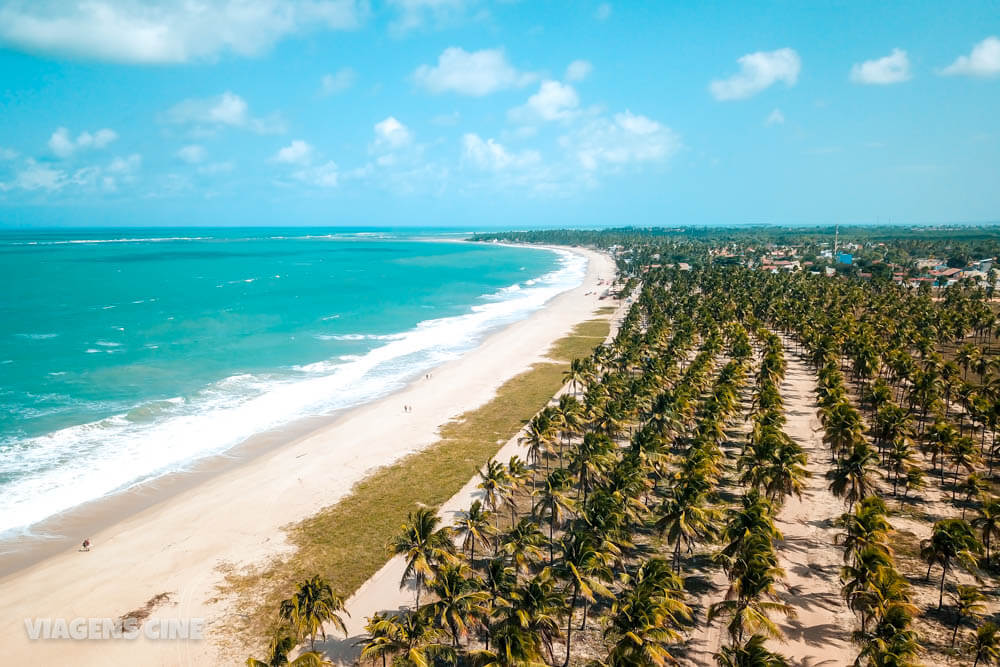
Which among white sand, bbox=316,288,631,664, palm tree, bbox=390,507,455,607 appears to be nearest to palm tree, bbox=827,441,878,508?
white sand, bbox=316,288,631,664

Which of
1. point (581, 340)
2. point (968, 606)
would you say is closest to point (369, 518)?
point (968, 606)

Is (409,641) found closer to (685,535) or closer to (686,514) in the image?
(686,514)

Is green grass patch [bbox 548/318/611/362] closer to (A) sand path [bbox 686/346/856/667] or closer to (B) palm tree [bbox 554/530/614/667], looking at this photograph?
(A) sand path [bbox 686/346/856/667]

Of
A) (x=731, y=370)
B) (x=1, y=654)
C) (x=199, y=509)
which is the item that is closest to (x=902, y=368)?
(x=731, y=370)

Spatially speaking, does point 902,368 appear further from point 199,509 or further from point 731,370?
point 199,509

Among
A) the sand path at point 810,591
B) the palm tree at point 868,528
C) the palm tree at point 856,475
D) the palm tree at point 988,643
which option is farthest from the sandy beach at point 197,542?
the palm tree at point 988,643

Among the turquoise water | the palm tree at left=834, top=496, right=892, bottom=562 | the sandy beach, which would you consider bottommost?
the sandy beach
